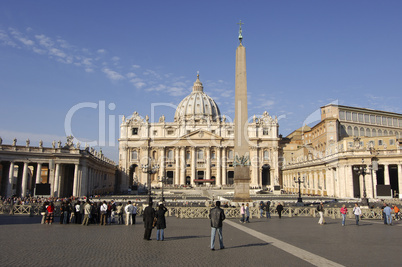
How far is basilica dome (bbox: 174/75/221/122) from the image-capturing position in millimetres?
115125

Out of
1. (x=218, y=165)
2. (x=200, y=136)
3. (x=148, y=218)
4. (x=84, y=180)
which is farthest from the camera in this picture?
(x=200, y=136)

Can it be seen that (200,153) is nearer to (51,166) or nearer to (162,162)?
(162,162)

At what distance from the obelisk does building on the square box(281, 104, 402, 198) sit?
12.0 metres

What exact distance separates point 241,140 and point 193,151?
63904 mm

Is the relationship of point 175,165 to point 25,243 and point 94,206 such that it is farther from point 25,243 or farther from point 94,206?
point 25,243

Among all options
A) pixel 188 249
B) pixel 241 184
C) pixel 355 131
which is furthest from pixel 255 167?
pixel 188 249

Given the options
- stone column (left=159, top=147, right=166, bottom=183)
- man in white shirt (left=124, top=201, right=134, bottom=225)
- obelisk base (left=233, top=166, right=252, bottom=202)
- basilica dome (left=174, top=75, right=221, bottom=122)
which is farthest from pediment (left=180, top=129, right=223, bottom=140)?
man in white shirt (left=124, top=201, right=134, bottom=225)

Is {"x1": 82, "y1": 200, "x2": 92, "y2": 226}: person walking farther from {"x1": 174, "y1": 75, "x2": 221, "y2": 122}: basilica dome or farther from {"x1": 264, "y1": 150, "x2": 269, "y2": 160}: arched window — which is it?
{"x1": 174, "y1": 75, "x2": 221, "y2": 122}: basilica dome

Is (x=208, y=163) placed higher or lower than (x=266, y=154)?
lower

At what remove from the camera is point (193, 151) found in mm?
85812

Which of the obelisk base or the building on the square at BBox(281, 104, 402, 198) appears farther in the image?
the building on the square at BBox(281, 104, 402, 198)

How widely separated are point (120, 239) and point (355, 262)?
7329 mm

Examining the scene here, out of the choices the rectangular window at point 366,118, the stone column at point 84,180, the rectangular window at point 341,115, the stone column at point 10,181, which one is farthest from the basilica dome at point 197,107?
the stone column at point 10,181

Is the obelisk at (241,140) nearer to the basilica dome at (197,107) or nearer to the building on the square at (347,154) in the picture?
the building on the square at (347,154)
